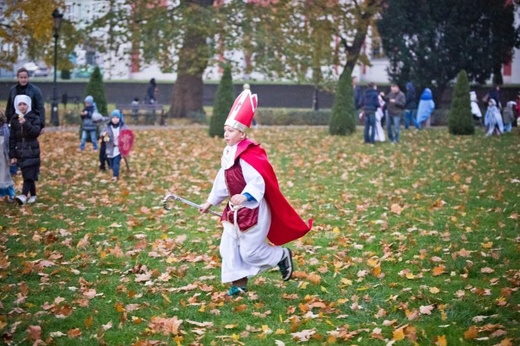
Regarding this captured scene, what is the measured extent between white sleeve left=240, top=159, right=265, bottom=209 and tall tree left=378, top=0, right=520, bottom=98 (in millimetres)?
31713

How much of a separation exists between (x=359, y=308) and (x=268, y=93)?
41.7 m

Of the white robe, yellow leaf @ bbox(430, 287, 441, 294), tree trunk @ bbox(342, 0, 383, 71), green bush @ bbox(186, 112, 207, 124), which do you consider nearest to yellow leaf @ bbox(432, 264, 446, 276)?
yellow leaf @ bbox(430, 287, 441, 294)

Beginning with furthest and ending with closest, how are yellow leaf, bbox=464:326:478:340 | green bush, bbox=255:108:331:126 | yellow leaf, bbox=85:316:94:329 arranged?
green bush, bbox=255:108:331:126 → yellow leaf, bbox=85:316:94:329 → yellow leaf, bbox=464:326:478:340

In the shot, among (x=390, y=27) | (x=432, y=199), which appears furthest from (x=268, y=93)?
(x=432, y=199)

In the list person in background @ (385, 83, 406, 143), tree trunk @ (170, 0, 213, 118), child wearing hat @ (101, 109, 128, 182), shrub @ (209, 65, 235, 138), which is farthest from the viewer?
tree trunk @ (170, 0, 213, 118)

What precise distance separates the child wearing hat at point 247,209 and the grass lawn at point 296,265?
0.28 m

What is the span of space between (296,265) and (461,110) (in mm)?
20655

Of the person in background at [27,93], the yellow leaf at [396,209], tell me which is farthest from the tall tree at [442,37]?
the person in background at [27,93]

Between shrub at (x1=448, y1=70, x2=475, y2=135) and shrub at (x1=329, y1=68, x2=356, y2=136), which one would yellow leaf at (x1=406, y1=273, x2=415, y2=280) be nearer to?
shrub at (x1=329, y1=68, x2=356, y2=136)

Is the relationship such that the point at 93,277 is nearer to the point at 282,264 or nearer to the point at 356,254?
the point at 282,264

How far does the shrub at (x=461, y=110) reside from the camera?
2816 cm

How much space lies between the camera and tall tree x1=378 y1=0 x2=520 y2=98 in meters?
38.1

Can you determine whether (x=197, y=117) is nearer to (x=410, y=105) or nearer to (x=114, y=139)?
(x=410, y=105)

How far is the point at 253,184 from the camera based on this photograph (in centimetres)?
755
